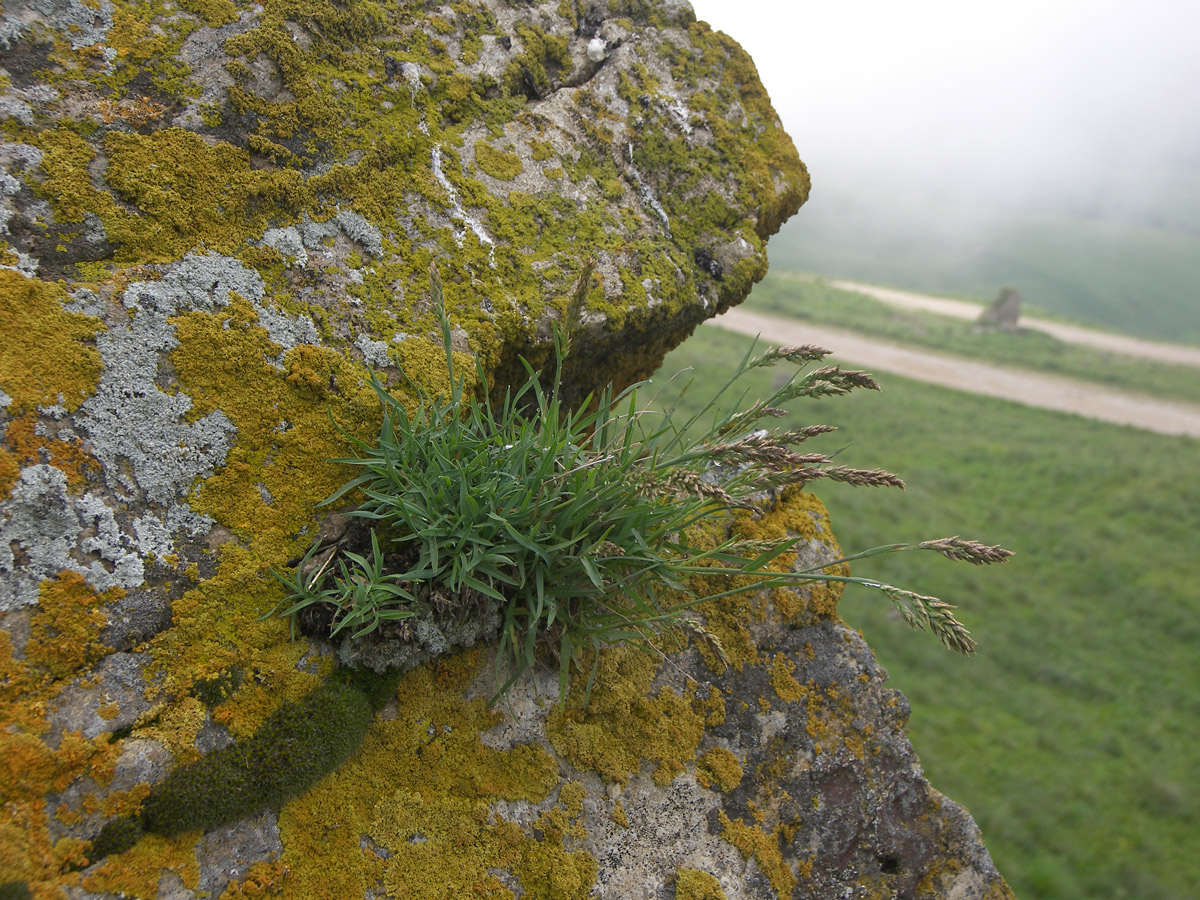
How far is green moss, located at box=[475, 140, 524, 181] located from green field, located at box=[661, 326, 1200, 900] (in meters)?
2.46

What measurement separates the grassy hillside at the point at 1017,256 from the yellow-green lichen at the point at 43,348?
130 ft

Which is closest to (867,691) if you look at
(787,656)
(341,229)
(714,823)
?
(787,656)

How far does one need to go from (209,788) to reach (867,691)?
3151mm

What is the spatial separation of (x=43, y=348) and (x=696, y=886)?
327cm

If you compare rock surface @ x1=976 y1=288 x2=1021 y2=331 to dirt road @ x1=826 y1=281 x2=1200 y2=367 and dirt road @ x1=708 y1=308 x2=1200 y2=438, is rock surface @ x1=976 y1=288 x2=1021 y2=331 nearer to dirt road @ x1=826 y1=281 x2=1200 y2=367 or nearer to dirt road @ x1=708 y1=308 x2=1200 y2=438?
dirt road @ x1=826 y1=281 x2=1200 y2=367

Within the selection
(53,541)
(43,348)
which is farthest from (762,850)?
Result: (43,348)

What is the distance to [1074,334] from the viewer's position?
28.0 meters

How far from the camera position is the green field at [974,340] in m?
20.3

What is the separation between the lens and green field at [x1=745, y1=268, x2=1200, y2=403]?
66.5ft

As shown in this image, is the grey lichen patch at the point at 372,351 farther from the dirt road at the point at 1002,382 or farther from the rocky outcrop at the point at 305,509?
the dirt road at the point at 1002,382

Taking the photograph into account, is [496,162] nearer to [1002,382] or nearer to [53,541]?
[53,541]

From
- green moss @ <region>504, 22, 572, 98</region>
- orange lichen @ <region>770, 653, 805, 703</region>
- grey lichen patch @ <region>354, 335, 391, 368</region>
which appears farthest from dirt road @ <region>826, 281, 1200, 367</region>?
grey lichen patch @ <region>354, 335, 391, 368</region>

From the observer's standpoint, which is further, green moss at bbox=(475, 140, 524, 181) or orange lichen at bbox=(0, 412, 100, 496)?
green moss at bbox=(475, 140, 524, 181)

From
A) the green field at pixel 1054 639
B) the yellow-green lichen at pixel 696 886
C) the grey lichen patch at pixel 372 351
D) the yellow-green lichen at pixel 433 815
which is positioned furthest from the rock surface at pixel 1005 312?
the yellow-green lichen at pixel 433 815
